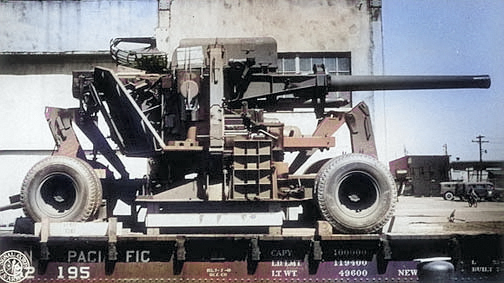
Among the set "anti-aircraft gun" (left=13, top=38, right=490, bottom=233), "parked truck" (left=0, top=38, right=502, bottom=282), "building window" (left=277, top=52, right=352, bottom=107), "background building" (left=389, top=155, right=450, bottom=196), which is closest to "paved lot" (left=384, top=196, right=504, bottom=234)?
"parked truck" (left=0, top=38, right=502, bottom=282)

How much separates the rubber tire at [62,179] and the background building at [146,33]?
28.2ft

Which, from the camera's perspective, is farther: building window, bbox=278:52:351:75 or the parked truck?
building window, bbox=278:52:351:75

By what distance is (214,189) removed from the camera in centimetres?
652

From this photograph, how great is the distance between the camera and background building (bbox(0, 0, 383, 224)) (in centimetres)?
1488

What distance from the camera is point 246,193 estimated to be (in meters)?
6.29

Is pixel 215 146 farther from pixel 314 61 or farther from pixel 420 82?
pixel 314 61

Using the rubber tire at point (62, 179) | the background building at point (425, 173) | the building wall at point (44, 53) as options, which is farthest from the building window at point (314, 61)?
the background building at point (425, 173)

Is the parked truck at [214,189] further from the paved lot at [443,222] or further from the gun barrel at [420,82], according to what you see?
the paved lot at [443,222]

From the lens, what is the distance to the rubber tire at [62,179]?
6512 mm

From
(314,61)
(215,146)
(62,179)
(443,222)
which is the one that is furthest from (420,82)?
(443,222)

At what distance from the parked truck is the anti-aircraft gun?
2 cm

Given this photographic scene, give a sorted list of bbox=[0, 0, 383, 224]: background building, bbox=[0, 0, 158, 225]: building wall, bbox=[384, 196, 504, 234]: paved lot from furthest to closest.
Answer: bbox=[0, 0, 383, 224]: background building
bbox=[0, 0, 158, 225]: building wall
bbox=[384, 196, 504, 234]: paved lot

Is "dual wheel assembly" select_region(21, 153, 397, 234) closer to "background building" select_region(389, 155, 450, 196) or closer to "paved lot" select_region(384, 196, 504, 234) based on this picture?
"paved lot" select_region(384, 196, 504, 234)

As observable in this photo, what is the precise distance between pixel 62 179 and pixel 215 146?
202 cm
